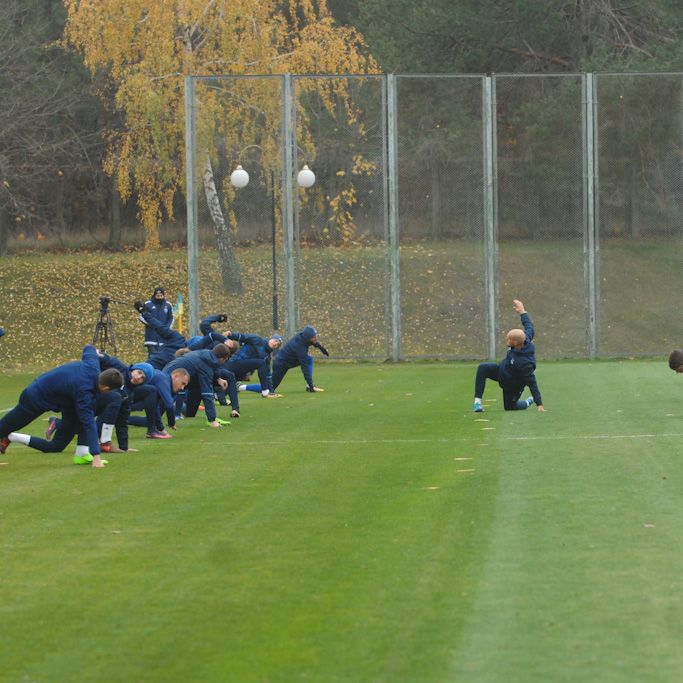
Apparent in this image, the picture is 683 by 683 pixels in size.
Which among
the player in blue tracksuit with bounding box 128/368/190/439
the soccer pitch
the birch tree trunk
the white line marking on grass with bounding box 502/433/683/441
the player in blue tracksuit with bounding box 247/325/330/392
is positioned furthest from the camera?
the birch tree trunk

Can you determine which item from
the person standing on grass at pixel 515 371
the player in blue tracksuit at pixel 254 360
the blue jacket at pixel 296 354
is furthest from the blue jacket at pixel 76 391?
the blue jacket at pixel 296 354

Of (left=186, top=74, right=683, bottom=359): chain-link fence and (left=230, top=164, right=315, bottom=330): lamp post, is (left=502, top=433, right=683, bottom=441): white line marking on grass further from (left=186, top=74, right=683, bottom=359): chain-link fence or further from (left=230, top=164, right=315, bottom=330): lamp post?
(left=230, top=164, right=315, bottom=330): lamp post

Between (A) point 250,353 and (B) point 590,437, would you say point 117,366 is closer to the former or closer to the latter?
(B) point 590,437

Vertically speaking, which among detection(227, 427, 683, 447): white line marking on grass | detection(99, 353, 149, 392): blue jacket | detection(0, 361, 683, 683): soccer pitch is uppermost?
detection(99, 353, 149, 392): blue jacket

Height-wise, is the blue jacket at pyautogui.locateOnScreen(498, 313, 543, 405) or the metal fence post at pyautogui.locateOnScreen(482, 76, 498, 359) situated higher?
the metal fence post at pyautogui.locateOnScreen(482, 76, 498, 359)

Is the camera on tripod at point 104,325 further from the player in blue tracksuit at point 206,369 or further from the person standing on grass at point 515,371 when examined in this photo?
the person standing on grass at point 515,371

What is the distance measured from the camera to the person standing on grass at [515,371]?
19.3 metres

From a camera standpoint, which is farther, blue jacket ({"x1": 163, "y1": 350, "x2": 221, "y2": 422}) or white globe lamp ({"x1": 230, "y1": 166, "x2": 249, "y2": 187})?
white globe lamp ({"x1": 230, "y1": 166, "x2": 249, "y2": 187})

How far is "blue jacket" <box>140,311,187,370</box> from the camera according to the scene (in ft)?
79.0

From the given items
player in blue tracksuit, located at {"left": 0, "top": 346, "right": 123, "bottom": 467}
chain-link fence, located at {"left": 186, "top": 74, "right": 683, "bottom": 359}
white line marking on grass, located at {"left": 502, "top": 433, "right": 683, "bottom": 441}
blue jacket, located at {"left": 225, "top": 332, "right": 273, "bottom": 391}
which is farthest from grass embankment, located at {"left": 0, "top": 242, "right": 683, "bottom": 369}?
player in blue tracksuit, located at {"left": 0, "top": 346, "right": 123, "bottom": 467}

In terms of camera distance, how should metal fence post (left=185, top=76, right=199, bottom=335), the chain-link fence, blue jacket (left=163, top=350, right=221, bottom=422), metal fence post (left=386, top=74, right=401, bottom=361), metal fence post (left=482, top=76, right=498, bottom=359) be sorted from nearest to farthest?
blue jacket (left=163, top=350, right=221, bottom=422) → metal fence post (left=185, top=76, right=199, bottom=335) → the chain-link fence → metal fence post (left=386, top=74, right=401, bottom=361) → metal fence post (left=482, top=76, right=498, bottom=359)

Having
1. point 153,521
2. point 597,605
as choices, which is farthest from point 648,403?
point 597,605

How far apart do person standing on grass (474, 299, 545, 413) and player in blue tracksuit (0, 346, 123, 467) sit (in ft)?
20.4

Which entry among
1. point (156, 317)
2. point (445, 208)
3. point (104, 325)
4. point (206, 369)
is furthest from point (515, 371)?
point (445, 208)
